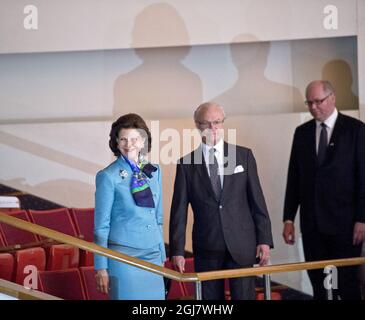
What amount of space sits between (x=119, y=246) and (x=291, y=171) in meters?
1.70

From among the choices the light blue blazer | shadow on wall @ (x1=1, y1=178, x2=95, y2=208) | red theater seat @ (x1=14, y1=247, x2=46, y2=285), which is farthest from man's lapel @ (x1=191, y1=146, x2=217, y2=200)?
shadow on wall @ (x1=1, y1=178, x2=95, y2=208)

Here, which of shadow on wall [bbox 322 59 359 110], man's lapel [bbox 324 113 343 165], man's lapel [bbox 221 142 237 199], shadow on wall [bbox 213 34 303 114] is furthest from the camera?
shadow on wall [bbox 213 34 303 114]

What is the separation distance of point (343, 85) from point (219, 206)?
7.89ft

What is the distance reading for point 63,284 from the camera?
4949 millimetres

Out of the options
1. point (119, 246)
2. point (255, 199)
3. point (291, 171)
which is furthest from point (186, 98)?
point (119, 246)

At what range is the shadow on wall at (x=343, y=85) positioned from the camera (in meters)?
7.41

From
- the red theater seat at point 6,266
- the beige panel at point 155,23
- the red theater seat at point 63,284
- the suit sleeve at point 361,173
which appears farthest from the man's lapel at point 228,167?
the beige panel at point 155,23

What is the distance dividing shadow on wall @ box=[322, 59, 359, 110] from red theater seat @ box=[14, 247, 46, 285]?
3351 millimetres

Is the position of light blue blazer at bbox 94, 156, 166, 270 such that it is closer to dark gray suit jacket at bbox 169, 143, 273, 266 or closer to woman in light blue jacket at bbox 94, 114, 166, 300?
woman in light blue jacket at bbox 94, 114, 166, 300

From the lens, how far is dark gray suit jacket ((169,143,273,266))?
5.39 metres

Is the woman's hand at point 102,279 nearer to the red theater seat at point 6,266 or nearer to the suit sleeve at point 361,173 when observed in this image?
the red theater seat at point 6,266

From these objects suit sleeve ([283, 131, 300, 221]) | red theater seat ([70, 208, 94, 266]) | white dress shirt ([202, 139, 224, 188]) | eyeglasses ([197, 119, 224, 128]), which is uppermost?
eyeglasses ([197, 119, 224, 128])

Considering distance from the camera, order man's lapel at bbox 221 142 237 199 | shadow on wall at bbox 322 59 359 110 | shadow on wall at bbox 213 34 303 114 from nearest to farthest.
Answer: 1. man's lapel at bbox 221 142 237 199
2. shadow on wall at bbox 322 59 359 110
3. shadow on wall at bbox 213 34 303 114

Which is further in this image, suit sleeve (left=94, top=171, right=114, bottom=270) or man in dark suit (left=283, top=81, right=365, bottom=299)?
man in dark suit (left=283, top=81, right=365, bottom=299)
